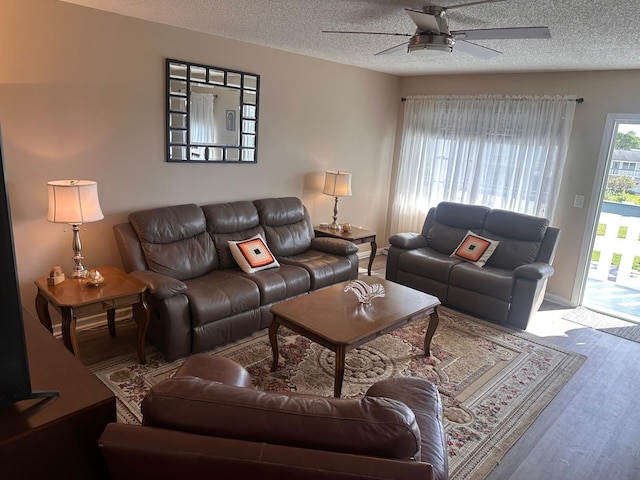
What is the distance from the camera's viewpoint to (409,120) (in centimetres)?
590

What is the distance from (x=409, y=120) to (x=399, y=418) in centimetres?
518

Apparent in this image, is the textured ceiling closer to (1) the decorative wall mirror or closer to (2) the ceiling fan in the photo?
(2) the ceiling fan

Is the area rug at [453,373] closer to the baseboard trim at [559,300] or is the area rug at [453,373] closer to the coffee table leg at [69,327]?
the coffee table leg at [69,327]

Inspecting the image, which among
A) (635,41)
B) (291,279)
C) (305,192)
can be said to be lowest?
(291,279)

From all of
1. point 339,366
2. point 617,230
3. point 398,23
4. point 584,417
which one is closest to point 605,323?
point 617,230

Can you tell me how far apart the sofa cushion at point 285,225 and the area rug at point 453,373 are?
39.9 inches

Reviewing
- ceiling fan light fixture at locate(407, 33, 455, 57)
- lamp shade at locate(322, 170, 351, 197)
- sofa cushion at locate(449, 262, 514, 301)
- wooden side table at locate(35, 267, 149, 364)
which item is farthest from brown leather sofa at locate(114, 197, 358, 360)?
ceiling fan light fixture at locate(407, 33, 455, 57)

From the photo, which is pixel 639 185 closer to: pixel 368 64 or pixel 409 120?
pixel 409 120

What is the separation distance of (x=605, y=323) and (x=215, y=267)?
3803 millimetres

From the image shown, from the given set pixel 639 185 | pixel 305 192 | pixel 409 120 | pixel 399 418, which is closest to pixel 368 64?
pixel 409 120

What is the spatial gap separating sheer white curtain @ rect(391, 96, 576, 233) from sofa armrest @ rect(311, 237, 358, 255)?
1781 mm

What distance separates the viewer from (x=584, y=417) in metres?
2.79

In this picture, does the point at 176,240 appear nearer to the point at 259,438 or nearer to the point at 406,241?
the point at 406,241

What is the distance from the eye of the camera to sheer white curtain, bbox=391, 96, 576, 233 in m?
4.70
